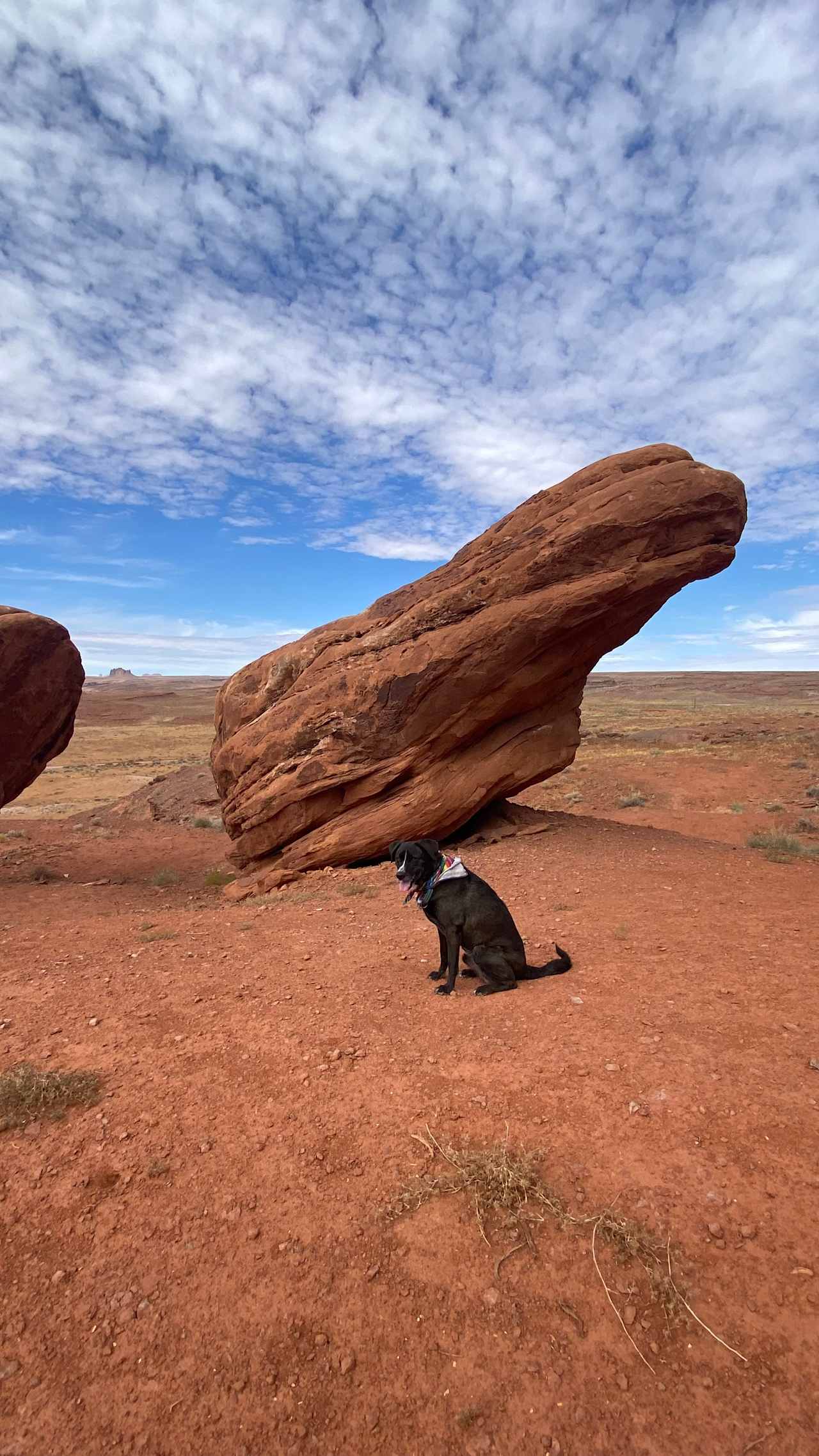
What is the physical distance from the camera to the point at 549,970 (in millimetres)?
6688

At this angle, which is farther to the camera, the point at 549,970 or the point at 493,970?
the point at 549,970

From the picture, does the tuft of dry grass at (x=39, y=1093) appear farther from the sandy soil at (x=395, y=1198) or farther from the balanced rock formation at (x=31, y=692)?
the balanced rock formation at (x=31, y=692)

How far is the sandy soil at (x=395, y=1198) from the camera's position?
103 inches

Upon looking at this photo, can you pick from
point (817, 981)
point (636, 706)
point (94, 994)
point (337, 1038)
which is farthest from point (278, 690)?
point (636, 706)

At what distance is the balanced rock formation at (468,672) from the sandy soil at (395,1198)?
567cm

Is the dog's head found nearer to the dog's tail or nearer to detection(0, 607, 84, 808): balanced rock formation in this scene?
the dog's tail

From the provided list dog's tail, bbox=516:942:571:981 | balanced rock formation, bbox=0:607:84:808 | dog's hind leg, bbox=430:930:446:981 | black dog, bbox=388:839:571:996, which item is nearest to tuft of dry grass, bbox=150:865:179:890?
balanced rock formation, bbox=0:607:84:808

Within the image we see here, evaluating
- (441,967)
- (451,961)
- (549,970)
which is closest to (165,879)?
(441,967)

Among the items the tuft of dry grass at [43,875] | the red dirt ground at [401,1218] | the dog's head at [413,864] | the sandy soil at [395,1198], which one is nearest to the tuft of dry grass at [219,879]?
A: the tuft of dry grass at [43,875]

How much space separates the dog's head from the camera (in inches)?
261

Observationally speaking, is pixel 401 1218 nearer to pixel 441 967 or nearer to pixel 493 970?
pixel 493 970

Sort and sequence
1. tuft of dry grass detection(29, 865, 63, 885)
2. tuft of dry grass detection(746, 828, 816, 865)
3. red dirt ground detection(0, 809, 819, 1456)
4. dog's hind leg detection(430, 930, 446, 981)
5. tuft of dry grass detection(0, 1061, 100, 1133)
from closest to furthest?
→ red dirt ground detection(0, 809, 819, 1456), tuft of dry grass detection(0, 1061, 100, 1133), dog's hind leg detection(430, 930, 446, 981), tuft of dry grass detection(746, 828, 816, 865), tuft of dry grass detection(29, 865, 63, 885)

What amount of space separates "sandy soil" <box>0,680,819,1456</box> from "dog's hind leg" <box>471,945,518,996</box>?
217 mm

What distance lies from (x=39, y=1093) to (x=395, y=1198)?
2757mm
